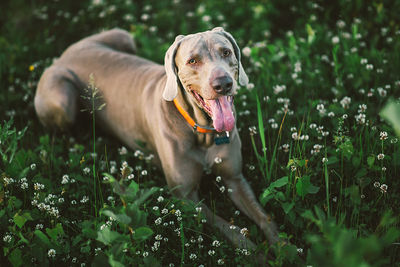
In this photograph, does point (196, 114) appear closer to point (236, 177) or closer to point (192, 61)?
point (192, 61)

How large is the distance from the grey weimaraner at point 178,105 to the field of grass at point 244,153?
12 centimetres

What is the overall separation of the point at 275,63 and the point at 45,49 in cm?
257

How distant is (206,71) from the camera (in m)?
2.37

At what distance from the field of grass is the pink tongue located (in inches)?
8.5

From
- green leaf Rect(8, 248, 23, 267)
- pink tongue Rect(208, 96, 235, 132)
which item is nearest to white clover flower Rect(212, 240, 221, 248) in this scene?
pink tongue Rect(208, 96, 235, 132)

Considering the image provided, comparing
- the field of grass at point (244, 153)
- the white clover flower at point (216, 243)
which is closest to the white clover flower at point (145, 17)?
the field of grass at point (244, 153)

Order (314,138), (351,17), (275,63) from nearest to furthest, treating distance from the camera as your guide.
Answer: (314,138) → (275,63) → (351,17)

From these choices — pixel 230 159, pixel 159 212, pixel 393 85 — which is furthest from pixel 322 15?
pixel 159 212

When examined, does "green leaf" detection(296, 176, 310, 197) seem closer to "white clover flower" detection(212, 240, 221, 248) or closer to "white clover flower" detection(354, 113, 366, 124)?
"white clover flower" detection(212, 240, 221, 248)

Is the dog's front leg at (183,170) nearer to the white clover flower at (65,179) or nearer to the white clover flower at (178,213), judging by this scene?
the white clover flower at (178,213)

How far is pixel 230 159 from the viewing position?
2.75 meters

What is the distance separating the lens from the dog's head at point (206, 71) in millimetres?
2352

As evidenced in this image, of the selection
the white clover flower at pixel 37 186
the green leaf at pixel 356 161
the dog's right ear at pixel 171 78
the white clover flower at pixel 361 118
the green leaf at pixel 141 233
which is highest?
the dog's right ear at pixel 171 78

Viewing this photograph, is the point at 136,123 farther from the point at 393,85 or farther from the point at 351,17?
the point at 351,17
